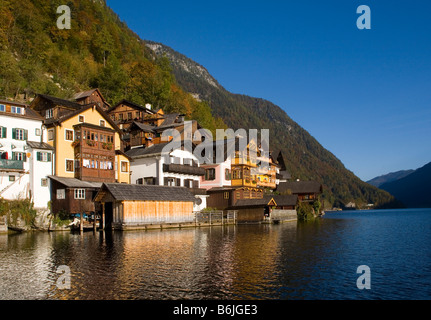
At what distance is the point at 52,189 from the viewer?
2319 inches

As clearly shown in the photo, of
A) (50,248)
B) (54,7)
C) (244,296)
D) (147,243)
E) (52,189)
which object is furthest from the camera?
(54,7)

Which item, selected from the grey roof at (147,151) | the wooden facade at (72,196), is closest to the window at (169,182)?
the grey roof at (147,151)

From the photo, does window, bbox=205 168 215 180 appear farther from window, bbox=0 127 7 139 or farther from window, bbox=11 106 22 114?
window, bbox=0 127 7 139

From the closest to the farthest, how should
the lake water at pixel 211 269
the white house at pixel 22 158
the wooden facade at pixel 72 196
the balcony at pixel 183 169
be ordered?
the lake water at pixel 211 269, the white house at pixel 22 158, the wooden facade at pixel 72 196, the balcony at pixel 183 169

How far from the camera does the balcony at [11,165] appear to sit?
55338 millimetres

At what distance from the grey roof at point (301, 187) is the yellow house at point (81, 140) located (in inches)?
2176

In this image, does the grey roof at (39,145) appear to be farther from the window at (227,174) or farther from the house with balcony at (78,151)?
the window at (227,174)

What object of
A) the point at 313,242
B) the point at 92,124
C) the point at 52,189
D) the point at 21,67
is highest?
the point at 21,67

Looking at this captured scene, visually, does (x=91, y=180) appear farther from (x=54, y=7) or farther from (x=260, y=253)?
(x=54, y=7)

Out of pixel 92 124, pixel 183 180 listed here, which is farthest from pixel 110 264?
pixel 183 180

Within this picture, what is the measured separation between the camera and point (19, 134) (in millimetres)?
59000

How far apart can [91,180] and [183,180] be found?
18406mm

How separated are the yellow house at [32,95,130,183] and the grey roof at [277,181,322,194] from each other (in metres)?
55.3

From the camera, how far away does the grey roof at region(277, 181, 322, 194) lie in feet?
354
